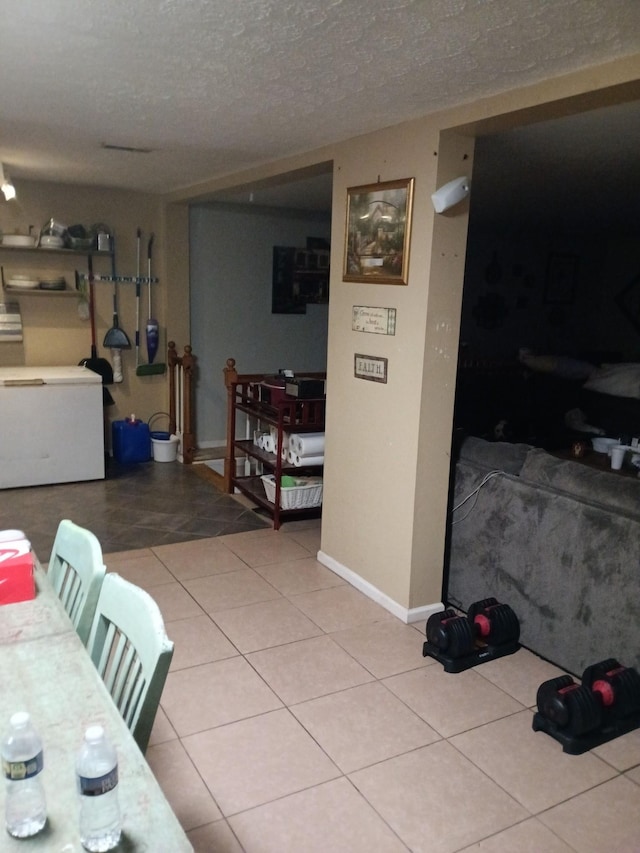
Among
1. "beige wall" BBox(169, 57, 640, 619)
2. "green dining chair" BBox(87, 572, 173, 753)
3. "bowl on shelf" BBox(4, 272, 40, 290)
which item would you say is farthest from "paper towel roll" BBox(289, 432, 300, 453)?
"bowl on shelf" BBox(4, 272, 40, 290)

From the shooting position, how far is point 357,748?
215cm

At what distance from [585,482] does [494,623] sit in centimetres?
69

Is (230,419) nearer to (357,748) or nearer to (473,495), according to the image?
(473,495)

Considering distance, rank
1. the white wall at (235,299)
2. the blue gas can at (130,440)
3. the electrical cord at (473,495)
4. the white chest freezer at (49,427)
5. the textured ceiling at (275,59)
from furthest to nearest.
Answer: the white wall at (235,299), the blue gas can at (130,440), the white chest freezer at (49,427), the electrical cord at (473,495), the textured ceiling at (275,59)

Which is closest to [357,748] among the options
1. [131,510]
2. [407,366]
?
[407,366]

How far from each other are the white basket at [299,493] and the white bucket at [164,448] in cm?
160

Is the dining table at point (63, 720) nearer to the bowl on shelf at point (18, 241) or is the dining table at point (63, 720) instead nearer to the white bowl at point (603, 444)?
the white bowl at point (603, 444)

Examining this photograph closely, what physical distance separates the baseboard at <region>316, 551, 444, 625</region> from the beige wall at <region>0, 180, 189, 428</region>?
294cm

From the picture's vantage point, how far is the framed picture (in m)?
2.78

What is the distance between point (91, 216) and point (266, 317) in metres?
1.70

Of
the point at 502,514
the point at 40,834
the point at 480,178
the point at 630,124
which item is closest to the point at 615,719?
the point at 502,514

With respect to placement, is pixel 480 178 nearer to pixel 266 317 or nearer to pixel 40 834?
pixel 266 317

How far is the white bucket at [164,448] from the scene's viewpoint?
218 inches

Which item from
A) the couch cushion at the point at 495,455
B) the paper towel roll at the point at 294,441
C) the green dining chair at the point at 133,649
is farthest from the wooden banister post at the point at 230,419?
the green dining chair at the point at 133,649
